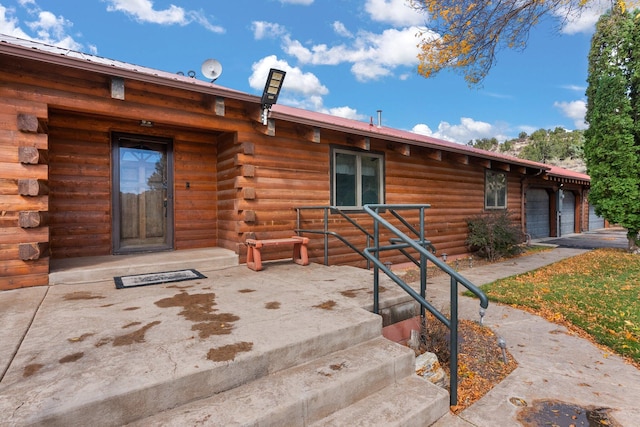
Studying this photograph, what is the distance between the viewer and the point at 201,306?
9.59 ft

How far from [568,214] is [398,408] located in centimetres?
1864

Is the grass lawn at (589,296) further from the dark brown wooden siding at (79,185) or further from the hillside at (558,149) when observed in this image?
the hillside at (558,149)

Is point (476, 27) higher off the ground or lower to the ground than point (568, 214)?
higher

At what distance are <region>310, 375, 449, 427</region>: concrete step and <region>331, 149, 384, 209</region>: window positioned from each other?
4.53 meters

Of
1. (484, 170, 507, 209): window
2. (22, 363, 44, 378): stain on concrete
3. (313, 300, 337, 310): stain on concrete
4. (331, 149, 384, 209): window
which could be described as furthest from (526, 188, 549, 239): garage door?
(22, 363, 44, 378): stain on concrete

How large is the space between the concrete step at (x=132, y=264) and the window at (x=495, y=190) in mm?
8361

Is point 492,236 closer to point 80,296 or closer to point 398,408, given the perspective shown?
point 398,408

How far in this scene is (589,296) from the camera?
5223 mm

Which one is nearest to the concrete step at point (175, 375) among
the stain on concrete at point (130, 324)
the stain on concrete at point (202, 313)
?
the stain on concrete at point (202, 313)

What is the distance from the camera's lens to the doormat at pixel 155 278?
377 centimetres

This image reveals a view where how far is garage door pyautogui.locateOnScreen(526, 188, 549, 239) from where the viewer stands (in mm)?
13500

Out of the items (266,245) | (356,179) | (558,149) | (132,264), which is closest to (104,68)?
(132,264)

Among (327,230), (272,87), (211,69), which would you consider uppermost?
(211,69)

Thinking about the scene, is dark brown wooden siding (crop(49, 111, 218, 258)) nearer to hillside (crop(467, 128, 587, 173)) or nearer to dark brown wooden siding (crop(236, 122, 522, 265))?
dark brown wooden siding (crop(236, 122, 522, 265))
